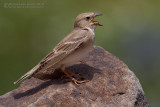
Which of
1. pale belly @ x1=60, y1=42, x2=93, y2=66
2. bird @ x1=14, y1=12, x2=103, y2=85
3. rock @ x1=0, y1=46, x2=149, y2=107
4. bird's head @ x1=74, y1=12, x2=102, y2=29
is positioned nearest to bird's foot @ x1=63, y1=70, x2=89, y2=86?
bird @ x1=14, y1=12, x2=103, y2=85

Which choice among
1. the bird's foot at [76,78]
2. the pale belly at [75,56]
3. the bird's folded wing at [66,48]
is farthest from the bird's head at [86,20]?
the bird's foot at [76,78]

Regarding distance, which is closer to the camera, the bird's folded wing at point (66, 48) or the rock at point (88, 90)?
the rock at point (88, 90)

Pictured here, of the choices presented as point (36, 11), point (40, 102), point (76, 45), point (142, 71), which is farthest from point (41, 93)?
point (36, 11)

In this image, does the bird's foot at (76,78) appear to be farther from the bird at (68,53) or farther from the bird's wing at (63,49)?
the bird's wing at (63,49)

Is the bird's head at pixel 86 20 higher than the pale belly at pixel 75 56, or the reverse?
the bird's head at pixel 86 20

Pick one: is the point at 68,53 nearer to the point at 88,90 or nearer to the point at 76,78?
the point at 76,78

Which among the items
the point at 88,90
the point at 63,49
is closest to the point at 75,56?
the point at 63,49

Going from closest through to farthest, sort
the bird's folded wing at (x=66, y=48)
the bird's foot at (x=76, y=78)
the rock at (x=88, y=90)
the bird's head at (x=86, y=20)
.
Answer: the rock at (x=88, y=90) < the bird's foot at (x=76, y=78) < the bird's folded wing at (x=66, y=48) < the bird's head at (x=86, y=20)

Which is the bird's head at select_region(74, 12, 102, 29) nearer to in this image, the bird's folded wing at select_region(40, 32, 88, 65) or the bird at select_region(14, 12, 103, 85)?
the bird at select_region(14, 12, 103, 85)

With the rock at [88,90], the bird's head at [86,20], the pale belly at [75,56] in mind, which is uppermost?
the bird's head at [86,20]
